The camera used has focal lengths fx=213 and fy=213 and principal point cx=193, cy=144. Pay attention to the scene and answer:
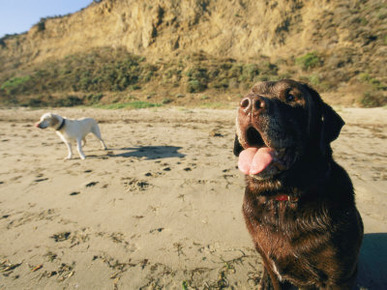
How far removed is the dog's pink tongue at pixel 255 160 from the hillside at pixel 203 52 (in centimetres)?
1386

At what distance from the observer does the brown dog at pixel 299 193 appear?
1359 millimetres

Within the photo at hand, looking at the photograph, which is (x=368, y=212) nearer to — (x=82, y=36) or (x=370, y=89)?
(x=370, y=89)

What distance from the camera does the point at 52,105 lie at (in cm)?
1802

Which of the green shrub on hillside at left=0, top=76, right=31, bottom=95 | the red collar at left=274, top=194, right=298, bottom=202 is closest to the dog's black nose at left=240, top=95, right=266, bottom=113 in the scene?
the red collar at left=274, top=194, right=298, bottom=202

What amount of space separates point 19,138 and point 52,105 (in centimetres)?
1364

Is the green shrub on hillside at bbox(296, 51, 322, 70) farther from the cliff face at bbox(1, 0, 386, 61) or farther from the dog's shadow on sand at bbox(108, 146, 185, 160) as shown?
the dog's shadow on sand at bbox(108, 146, 185, 160)

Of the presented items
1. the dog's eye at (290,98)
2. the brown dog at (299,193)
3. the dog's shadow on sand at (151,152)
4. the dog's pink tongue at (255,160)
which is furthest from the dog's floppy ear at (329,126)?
the dog's shadow on sand at (151,152)

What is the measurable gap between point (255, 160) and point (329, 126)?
1.92ft

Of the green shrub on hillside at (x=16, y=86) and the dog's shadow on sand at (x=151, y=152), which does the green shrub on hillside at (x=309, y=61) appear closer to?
the dog's shadow on sand at (x=151, y=152)

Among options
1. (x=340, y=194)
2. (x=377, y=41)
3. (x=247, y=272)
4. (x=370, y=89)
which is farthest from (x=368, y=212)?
(x=377, y=41)

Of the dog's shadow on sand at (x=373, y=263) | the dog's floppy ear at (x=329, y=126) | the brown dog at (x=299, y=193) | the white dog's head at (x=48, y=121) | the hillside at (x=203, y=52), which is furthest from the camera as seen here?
the hillside at (x=203, y=52)

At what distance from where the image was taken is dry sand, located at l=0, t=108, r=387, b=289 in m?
1.79

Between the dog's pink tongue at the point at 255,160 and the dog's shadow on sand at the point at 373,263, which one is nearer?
the dog's pink tongue at the point at 255,160

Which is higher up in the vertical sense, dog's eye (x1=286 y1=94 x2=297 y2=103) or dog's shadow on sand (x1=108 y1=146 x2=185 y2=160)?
dog's eye (x1=286 y1=94 x2=297 y2=103)
